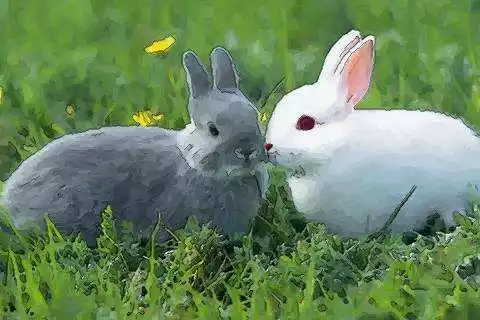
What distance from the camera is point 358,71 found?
3.61m

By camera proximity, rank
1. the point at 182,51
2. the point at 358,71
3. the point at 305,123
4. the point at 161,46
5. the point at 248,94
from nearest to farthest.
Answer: the point at 305,123, the point at 358,71, the point at 248,94, the point at 161,46, the point at 182,51

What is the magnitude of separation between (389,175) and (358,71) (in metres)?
0.35

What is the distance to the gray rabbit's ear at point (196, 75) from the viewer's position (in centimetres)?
338

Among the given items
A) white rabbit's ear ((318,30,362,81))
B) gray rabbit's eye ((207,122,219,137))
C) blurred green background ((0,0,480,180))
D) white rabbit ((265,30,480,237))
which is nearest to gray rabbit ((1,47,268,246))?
gray rabbit's eye ((207,122,219,137))

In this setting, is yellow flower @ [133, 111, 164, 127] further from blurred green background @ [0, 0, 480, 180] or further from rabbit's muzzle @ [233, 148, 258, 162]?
rabbit's muzzle @ [233, 148, 258, 162]

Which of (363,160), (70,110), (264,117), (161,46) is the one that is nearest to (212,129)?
(363,160)

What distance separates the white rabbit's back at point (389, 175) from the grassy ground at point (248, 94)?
94 mm

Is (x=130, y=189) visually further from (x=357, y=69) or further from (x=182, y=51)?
(x=182, y=51)

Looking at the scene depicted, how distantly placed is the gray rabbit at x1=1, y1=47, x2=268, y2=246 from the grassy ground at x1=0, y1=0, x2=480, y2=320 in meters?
0.08

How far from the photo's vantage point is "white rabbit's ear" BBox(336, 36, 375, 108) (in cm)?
355

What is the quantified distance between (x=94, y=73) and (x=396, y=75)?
1.13m

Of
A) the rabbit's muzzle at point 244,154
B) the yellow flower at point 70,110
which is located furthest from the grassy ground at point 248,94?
the rabbit's muzzle at point 244,154

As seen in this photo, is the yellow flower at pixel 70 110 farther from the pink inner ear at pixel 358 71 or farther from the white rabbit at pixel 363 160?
the pink inner ear at pixel 358 71

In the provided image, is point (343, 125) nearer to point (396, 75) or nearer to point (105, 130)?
point (105, 130)
